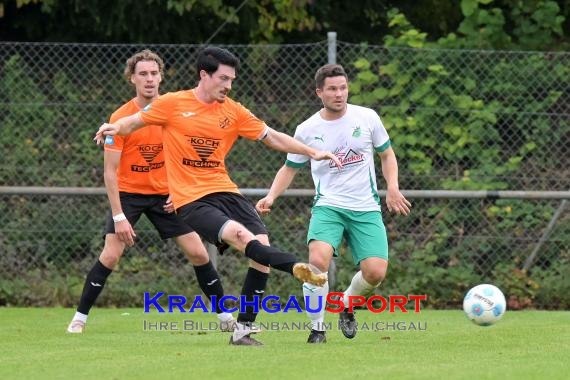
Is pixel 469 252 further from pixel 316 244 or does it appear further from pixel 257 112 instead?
pixel 316 244

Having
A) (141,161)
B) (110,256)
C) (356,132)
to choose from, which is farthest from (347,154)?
(110,256)

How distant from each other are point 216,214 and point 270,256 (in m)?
0.59

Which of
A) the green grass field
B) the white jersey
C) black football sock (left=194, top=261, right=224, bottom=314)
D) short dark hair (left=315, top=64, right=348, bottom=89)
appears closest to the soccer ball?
the green grass field

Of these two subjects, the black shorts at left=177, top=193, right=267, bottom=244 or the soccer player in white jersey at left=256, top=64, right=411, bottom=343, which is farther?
the soccer player in white jersey at left=256, top=64, right=411, bottom=343

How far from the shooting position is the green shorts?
816cm

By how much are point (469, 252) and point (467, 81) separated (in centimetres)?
165

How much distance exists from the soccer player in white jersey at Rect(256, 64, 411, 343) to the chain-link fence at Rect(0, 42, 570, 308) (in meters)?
3.42

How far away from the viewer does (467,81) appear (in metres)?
11.9

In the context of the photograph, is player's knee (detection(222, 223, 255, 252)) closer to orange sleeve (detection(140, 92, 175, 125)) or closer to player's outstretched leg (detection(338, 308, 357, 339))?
orange sleeve (detection(140, 92, 175, 125))

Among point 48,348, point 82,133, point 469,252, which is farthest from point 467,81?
point 48,348

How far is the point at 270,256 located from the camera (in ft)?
23.7

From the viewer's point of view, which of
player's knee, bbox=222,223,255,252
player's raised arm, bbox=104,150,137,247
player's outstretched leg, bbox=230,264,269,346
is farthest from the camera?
player's raised arm, bbox=104,150,137,247

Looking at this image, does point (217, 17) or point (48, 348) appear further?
point (217, 17)

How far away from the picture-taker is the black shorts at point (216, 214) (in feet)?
24.8
